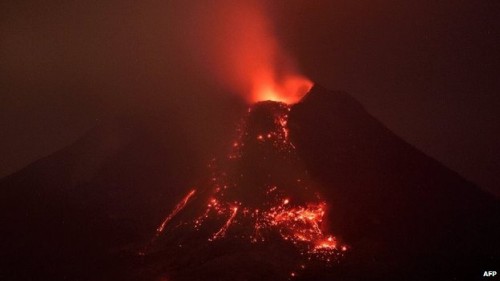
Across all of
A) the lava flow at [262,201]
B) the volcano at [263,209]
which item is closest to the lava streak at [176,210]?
the lava flow at [262,201]

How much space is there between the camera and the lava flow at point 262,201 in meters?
33.1

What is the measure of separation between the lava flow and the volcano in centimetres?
13

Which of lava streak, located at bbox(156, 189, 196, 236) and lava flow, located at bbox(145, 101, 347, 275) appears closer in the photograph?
lava flow, located at bbox(145, 101, 347, 275)

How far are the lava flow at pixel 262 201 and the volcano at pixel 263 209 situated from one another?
13cm

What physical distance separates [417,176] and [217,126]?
23876 millimetres

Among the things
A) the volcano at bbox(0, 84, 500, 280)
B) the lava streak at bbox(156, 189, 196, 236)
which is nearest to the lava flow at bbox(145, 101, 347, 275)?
the lava streak at bbox(156, 189, 196, 236)

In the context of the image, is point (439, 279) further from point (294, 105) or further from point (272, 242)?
point (294, 105)

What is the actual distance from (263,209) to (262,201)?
3.71 feet

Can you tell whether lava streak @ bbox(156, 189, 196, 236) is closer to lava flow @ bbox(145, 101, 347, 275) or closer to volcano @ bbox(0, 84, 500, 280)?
lava flow @ bbox(145, 101, 347, 275)

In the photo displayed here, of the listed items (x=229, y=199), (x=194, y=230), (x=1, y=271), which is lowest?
(x=1, y=271)

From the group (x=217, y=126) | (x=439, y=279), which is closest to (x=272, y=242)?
(x=439, y=279)

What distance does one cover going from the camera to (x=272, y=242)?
32.3 metres

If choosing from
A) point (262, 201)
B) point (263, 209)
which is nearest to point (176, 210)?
point (262, 201)

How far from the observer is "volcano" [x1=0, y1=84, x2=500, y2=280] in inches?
1214
